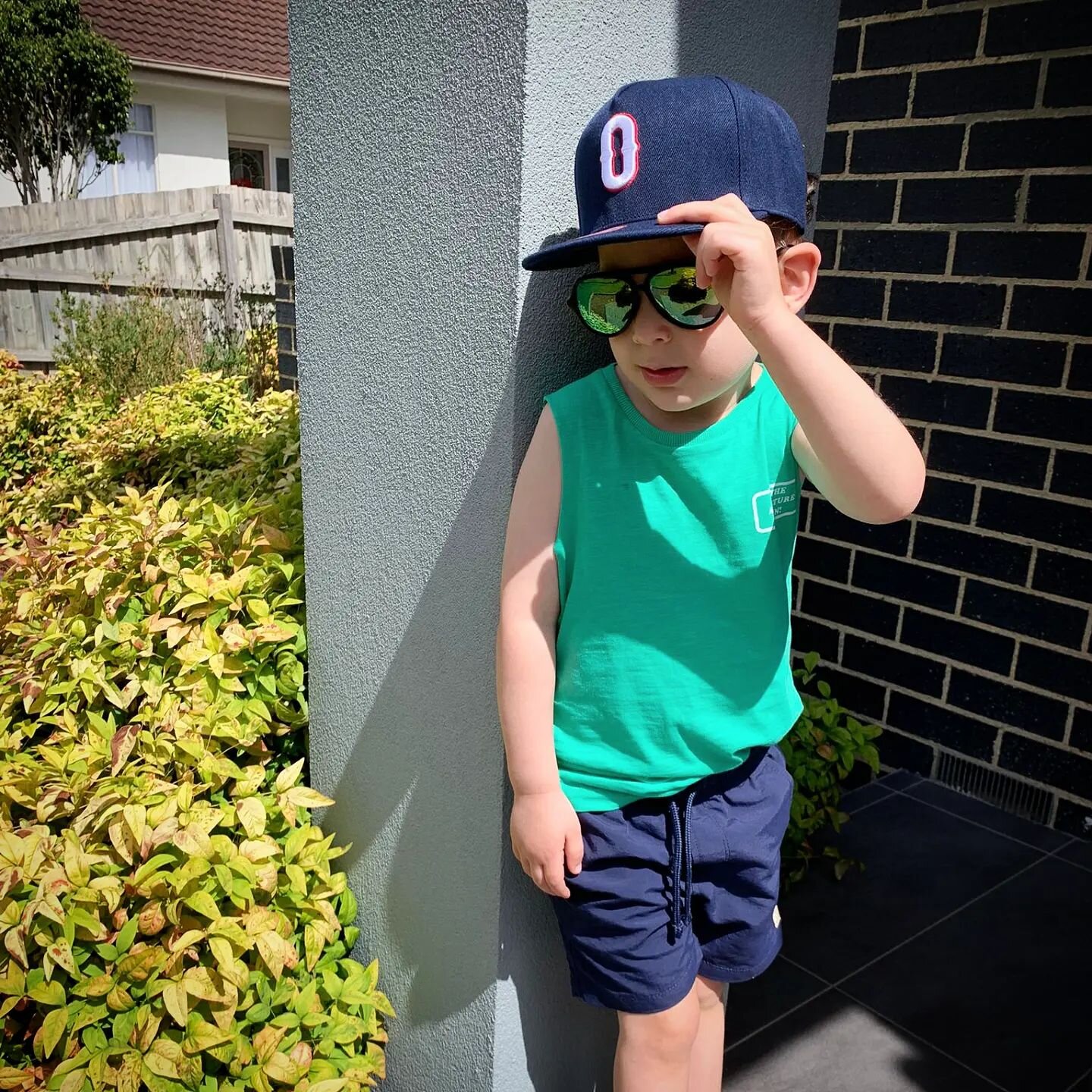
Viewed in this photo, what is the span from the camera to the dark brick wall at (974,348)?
3.04 m

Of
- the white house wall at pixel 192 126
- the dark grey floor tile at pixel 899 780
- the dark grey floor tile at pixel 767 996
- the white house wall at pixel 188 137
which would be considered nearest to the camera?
the dark grey floor tile at pixel 767 996

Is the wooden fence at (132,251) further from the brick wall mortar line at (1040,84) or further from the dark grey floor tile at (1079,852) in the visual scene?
the dark grey floor tile at (1079,852)

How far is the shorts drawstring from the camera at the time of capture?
1.53 meters

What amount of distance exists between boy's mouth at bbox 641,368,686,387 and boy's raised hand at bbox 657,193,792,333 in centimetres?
15

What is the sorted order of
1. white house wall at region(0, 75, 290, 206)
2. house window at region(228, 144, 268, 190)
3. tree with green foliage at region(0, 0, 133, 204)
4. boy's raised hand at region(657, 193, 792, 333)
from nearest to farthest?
boy's raised hand at region(657, 193, 792, 333) → tree with green foliage at region(0, 0, 133, 204) → white house wall at region(0, 75, 290, 206) → house window at region(228, 144, 268, 190)

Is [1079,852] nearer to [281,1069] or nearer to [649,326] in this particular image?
[281,1069]

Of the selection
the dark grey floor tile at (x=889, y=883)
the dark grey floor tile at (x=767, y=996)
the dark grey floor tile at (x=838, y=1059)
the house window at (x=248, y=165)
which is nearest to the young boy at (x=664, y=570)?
the dark grey floor tile at (x=838, y=1059)

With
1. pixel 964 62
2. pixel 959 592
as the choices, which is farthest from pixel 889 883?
pixel 964 62

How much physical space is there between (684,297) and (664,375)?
109 mm

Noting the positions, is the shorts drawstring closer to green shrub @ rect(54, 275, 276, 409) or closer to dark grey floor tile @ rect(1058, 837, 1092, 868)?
dark grey floor tile @ rect(1058, 837, 1092, 868)

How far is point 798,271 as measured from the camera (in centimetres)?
134

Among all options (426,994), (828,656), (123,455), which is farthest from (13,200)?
(426,994)

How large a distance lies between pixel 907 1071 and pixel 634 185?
2.05 metres

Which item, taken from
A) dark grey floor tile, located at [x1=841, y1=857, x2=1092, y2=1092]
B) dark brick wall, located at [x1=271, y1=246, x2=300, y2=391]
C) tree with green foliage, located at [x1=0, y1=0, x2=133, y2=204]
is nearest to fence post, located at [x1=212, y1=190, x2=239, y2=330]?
dark brick wall, located at [x1=271, y1=246, x2=300, y2=391]
